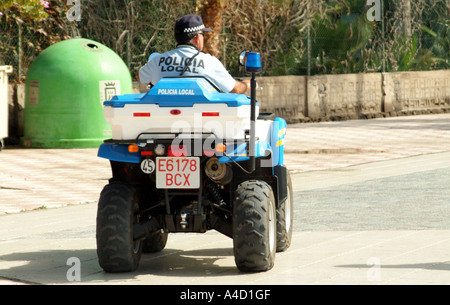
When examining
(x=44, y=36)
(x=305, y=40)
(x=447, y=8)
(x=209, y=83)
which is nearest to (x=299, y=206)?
(x=209, y=83)

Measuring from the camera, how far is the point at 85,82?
16.6m

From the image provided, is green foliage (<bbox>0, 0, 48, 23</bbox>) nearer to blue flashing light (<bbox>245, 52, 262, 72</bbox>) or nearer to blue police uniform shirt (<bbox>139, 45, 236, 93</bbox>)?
blue police uniform shirt (<bbox>139, 45, 236, 93</bbox>)

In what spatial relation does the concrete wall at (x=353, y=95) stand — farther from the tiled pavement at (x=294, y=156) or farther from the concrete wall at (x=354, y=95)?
the tiled pavement at (x=294, y=156)

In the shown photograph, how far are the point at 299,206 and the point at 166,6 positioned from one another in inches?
466

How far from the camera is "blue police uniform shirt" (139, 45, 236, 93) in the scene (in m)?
7.11

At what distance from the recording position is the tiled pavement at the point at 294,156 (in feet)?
37.5

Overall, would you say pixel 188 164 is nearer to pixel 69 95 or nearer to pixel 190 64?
pixel 190 64

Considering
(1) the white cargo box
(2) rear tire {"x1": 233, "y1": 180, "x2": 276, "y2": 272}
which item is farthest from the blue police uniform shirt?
(2) rear tire {"x1": 233, "y1": 180, "x2": 276, "y2": 272}

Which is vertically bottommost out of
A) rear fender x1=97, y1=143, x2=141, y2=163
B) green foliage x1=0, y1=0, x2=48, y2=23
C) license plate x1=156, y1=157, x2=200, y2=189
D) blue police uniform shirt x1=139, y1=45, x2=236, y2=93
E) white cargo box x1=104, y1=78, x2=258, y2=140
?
license plate x1=156, y1=157, x2=200, y2=189

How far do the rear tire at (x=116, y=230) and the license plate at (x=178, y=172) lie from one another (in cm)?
28

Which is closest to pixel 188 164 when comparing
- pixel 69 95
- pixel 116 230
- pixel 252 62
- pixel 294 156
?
pixel 116 230

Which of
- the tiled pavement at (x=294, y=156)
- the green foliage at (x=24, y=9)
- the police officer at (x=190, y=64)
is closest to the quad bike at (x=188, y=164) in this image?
the police officer at (x=190, y=64)

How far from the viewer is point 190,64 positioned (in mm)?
7117

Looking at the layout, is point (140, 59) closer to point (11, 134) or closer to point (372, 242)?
point (11, 134)
